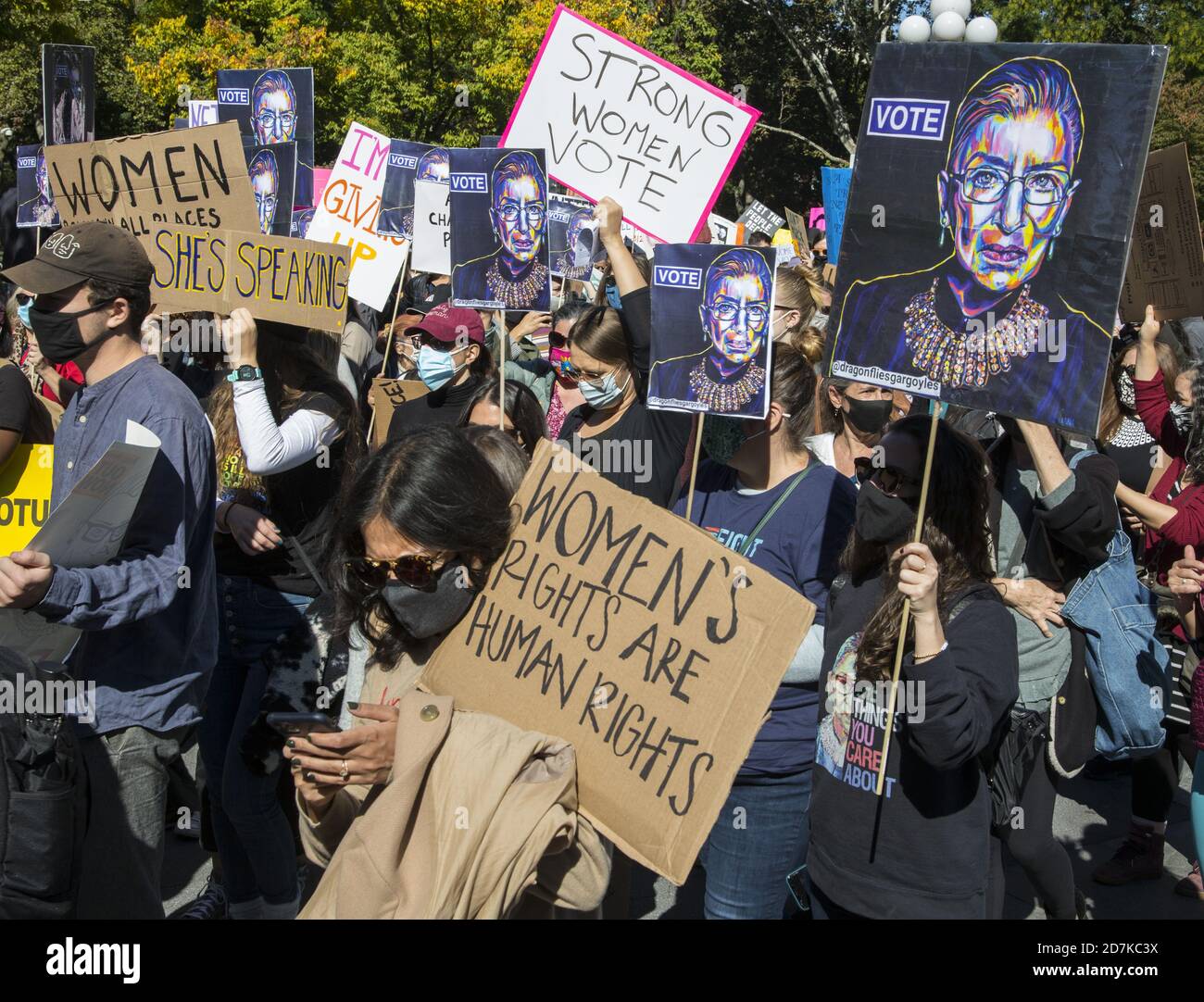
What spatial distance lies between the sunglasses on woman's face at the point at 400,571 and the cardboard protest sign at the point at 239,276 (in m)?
1.95

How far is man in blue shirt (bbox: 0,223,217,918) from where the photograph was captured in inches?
121

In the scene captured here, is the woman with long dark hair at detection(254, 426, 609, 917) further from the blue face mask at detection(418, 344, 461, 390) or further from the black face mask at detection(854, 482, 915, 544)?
the blue face mask at detection(418, 344, 461, 390)

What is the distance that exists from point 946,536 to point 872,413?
5.14ft

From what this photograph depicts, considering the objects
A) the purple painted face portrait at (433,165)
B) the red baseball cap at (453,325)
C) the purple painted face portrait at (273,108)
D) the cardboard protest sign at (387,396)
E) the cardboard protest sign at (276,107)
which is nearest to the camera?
the red baseball cap at (453,325)

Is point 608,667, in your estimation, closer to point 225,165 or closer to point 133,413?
point 133,413

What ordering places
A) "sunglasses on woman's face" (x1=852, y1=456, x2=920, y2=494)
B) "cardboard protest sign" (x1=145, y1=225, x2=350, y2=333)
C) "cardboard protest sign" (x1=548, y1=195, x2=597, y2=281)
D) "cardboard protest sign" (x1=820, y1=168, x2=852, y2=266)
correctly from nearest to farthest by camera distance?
1. "sunglasses on woman's face" (x1=852, y1=456, x2=920, y2=494)
2. "cardboard protest sign" (x1=145, y1=225, x2=350, y2=333)
3. "cardboard protest sign" (x1=820, y1=168, x2=852, y2=266)
4. "cardboard protest sign" (x1=548, y1=195, x2=597, y2=281)

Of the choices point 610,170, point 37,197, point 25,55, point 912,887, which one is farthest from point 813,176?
point 912,887

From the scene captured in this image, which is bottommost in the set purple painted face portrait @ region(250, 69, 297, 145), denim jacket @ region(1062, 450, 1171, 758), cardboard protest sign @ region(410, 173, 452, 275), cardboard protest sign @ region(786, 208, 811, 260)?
denim jacket @ region(1062, 450, 1171, 758)

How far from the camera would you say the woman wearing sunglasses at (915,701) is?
254 cm

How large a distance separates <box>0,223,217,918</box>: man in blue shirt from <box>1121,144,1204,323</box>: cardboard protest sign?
3601 mm

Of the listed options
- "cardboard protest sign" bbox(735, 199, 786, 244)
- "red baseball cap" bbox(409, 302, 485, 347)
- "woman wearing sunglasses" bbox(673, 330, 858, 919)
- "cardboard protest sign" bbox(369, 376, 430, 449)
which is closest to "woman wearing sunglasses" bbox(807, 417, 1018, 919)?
"woman wearing sunglasses" bbox(673, 330, 858, 919)

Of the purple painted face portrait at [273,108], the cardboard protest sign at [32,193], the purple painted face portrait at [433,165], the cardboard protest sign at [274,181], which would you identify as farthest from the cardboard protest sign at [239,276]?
the cardboard protest sign at [32,193]

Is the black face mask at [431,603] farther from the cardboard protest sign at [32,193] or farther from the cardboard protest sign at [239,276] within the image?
the cardboard protest sign at [32,193]

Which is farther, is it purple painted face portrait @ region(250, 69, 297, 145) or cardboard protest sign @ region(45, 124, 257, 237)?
purple painted face portrait @ region(250, 69, 297, 145)
